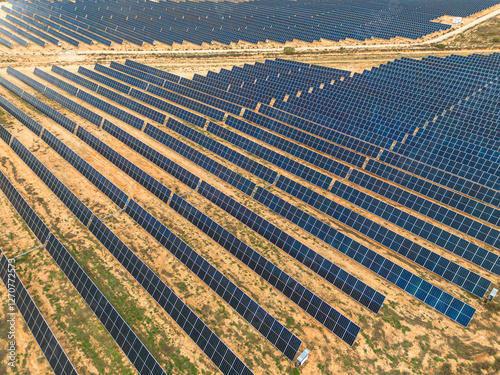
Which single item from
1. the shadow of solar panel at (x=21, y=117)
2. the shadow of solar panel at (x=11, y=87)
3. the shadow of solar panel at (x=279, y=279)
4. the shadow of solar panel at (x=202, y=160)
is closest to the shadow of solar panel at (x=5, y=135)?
the shadow of solar panel at (x=21, y=117)

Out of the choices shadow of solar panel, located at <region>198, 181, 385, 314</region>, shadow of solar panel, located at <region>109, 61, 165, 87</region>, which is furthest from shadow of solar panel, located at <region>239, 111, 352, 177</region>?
shadow of solar panel, located at <region>109, 61, 165, 87</region>

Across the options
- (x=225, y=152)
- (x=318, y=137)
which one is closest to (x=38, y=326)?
(x=225, y=152)

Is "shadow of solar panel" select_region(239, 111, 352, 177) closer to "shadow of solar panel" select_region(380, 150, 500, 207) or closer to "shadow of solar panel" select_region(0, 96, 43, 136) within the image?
"shadow of solar panel" select_region(380, 150, 500, 207)

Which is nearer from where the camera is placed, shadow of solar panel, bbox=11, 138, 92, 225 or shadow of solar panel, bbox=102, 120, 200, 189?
shadow of solar panel, bbox=11, 138, 92, 225

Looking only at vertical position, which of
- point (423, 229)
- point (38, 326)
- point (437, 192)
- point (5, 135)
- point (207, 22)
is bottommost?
point (38, 326)

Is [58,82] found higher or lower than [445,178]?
lower

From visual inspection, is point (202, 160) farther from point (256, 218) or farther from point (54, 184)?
point (54, 184)
